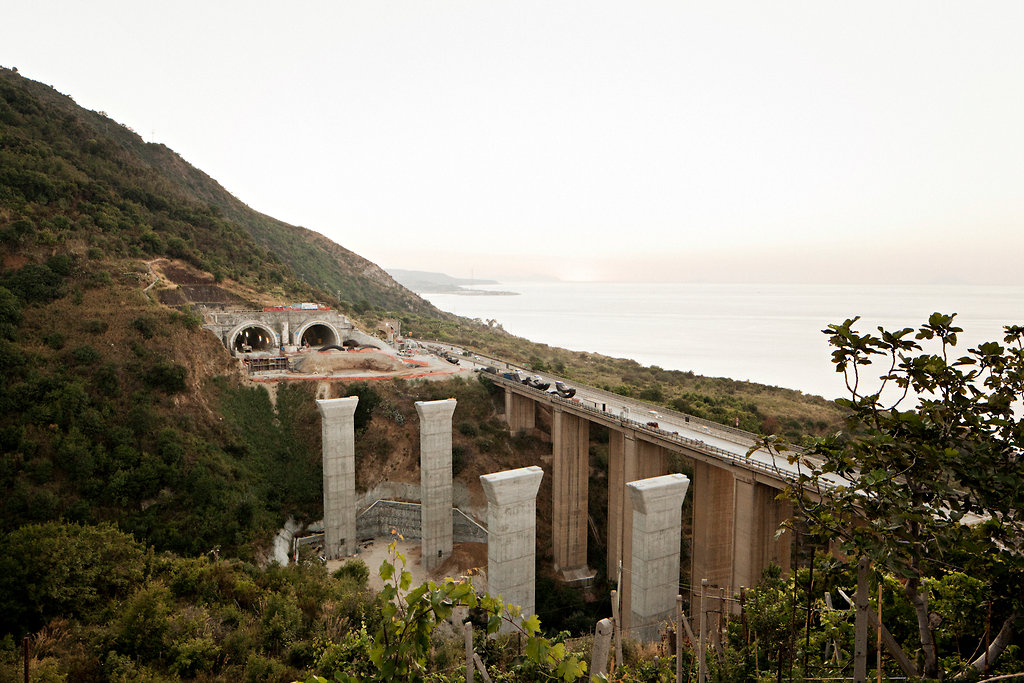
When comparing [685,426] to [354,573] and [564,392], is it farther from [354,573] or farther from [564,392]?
[354,573]

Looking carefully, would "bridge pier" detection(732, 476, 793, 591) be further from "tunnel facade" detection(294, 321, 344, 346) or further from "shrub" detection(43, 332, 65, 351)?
"tunnel facade" detection(294, 321, 344, 346)

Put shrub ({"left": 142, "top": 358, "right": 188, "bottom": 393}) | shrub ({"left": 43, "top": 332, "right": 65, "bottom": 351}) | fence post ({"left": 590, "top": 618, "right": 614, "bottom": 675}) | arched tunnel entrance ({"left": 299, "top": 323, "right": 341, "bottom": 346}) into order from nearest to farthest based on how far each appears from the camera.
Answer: fence post ({"left": 590, "top": 618, "right": 614, "bottom": 675}) → shrub ({"left": 43, "top": 332, "right": 65, "bottom": 351}) → shrub ({"left": 142, "top": 358, "right": 188, "bottom": 393}) → arched tunnel entrance ({"left": 299, "top": 323, "right": 341, "bottom": 346})

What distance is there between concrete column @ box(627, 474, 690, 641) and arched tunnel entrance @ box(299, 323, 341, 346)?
39.9m

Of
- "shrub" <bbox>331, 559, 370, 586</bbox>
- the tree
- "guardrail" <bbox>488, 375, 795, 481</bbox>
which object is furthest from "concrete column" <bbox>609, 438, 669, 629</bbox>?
the tree

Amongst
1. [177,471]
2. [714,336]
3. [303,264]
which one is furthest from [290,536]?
[714,336]

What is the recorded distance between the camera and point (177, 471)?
31688 mm

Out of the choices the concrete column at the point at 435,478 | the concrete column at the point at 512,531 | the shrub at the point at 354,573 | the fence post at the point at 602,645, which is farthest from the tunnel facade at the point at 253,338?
the fence post at the point at 602,645

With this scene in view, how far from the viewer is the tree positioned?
6141 millimetres

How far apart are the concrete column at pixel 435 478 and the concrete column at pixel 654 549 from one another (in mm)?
13877

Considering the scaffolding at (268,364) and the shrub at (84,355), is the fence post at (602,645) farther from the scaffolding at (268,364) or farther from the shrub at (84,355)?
the scaffolding at (268,364)

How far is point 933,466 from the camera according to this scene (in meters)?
6.31

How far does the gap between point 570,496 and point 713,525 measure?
1018cm

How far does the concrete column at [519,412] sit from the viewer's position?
4234cm

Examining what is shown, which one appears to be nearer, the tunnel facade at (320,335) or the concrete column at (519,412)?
the concrete column at (519,412)
